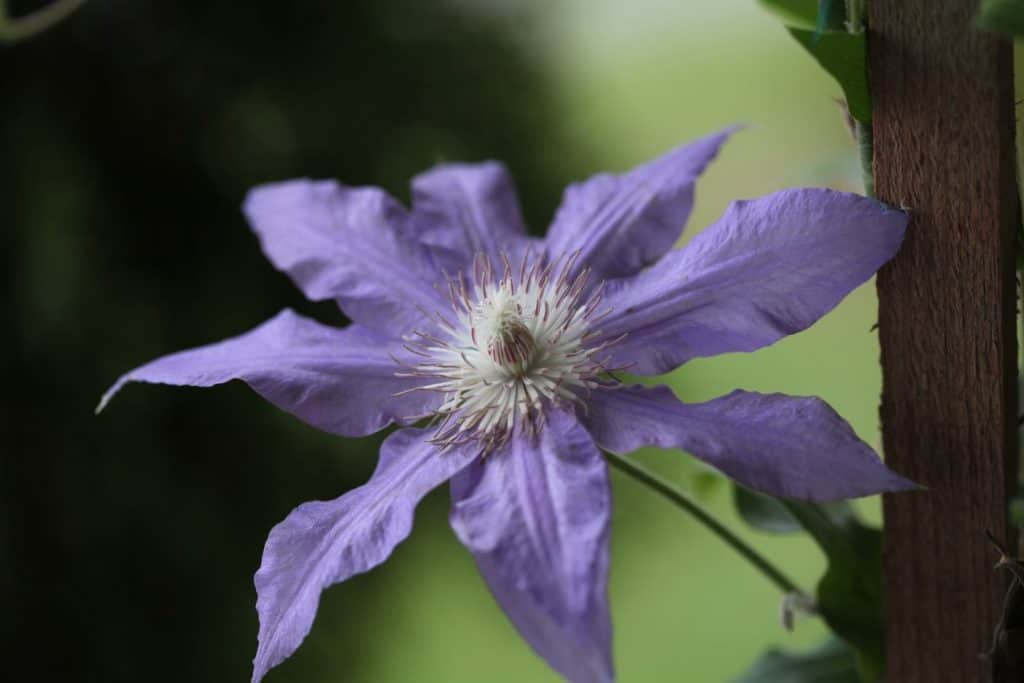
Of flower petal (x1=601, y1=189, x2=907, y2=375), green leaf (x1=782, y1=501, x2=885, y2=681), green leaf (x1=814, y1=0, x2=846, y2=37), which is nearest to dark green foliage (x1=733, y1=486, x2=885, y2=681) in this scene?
green leaf (x1=782, y1=501, x2=885, y2=681)

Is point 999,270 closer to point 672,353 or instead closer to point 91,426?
point 672,353

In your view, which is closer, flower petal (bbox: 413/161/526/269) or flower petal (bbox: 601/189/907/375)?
flower petal (bbox: 601/189/907/375)

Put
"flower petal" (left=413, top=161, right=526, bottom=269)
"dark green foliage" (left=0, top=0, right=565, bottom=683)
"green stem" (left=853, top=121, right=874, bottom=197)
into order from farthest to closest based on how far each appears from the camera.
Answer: "dark green foliage" (left=0, top=0, right=565, bottom=683) < "flower petal" (left=413, top=161, right=526, bottom=269) < "green stem" (left=853, top=121, right=874, bottom=197)

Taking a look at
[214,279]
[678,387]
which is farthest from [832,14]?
[678,387]

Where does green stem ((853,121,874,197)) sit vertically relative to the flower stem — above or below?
above

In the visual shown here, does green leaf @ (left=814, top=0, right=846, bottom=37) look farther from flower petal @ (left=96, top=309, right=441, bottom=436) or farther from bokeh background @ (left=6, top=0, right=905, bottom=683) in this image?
bokeh background @ (left=6, top=0, right=905, bottom=683)

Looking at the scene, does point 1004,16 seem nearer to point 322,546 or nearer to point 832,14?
point 832,14

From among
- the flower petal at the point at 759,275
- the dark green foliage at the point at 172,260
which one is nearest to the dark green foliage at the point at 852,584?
the flower petal at the point at 759,275
